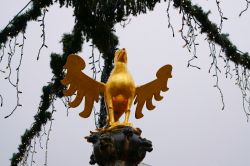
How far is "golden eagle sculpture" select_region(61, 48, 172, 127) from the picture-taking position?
2986 millimetres

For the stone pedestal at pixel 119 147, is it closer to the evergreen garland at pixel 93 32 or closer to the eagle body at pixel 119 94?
the eagle body at pixel 119 94

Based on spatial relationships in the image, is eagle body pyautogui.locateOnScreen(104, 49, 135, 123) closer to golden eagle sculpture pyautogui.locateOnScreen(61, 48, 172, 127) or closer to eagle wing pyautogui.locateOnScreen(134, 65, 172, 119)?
golden eagle sculpture pyautogui.locateOnScreen(61, 48, 172, 127)

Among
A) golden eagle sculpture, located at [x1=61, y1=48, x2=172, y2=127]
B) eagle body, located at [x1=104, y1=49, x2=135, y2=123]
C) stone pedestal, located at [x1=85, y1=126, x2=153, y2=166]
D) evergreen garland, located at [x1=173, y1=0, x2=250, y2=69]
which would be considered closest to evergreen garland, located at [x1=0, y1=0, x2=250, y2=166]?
evergreen garland, located at [x1=173, y1=0, x2=250, y2=69]

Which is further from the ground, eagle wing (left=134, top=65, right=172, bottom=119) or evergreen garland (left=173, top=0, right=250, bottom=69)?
evergreen garland (left=173, top=0, right=250, bottom=69)

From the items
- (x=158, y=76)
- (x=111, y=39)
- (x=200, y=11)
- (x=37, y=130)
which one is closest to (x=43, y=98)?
→ (x=37, y=130)

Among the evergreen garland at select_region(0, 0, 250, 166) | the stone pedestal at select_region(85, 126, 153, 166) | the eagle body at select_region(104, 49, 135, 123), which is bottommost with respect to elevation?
the stone pedestal at select_region(85, 126, 153, 166)

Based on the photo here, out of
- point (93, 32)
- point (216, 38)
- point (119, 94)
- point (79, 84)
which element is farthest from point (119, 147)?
point (216, 38)

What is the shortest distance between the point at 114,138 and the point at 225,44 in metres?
1.21

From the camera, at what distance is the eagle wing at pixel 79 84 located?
9.94ft

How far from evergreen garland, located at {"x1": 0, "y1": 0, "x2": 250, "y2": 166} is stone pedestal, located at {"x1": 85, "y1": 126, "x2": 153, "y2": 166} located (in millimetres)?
692

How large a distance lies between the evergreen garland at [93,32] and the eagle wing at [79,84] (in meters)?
0.31

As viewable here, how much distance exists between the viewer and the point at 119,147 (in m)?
2.69

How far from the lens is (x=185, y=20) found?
2.57 metres

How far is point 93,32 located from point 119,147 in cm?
94
